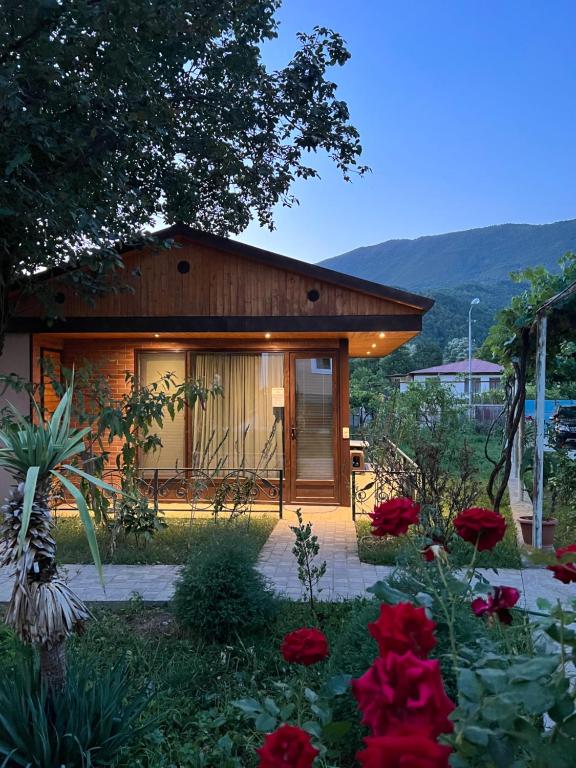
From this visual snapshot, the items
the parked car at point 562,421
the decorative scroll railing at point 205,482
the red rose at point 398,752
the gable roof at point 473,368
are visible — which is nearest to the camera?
the red rose at point 398,752

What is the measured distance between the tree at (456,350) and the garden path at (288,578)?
170 ft

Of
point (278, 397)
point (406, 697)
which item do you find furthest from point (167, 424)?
point (406, 697)

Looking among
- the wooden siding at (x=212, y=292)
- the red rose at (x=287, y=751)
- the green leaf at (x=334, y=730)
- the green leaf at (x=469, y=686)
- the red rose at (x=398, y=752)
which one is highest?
the wooden siding at (x=212, y=292)

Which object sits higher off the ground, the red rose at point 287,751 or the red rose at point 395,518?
the red rose at point 395,518

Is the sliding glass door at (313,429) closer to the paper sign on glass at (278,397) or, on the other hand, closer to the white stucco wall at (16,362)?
the paper sign on glass at (278,397)

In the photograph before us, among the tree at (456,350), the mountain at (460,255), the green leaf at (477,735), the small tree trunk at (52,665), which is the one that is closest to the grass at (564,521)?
the small tree trunk at (52,665)

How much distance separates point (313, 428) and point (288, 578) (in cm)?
383

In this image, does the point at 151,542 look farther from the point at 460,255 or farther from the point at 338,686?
the point at 460,255

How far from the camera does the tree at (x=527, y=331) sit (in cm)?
706

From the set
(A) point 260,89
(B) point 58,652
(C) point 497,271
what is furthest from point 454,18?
(C) point 497,271

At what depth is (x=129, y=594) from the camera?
5.11 metres

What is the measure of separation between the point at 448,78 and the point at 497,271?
12155cm

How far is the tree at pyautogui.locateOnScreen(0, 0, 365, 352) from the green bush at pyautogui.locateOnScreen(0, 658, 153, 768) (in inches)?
160

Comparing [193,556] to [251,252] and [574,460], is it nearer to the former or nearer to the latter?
[251,252]
